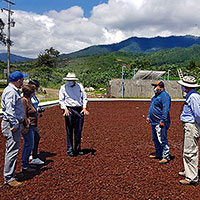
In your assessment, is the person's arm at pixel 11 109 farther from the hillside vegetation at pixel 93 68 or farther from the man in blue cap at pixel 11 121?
the hillside vegetation at pixel 93 68

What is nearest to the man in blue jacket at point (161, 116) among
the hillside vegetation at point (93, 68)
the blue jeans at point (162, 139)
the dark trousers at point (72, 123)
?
the blue jeans at point (162, 139)

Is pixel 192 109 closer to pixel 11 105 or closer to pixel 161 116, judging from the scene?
pixel 161 116

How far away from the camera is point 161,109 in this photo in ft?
15.0

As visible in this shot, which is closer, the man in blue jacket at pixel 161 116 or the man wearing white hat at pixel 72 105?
the man in blue jacket at pixel 161 116

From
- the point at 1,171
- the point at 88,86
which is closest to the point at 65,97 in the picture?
the point at 1,171

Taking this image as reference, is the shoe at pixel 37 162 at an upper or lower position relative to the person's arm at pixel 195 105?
lower

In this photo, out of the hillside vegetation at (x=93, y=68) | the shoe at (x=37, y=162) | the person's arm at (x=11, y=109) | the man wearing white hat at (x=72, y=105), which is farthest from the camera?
the hillside vegetation at (x=93, y=68)

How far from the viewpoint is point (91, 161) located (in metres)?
4.68

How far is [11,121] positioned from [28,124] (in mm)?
512

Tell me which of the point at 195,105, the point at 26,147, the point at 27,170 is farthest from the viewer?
the point at 27,170

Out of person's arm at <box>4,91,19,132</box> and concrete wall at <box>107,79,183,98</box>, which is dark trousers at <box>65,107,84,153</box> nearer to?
person's arm at <box>4,91,19,132</box>

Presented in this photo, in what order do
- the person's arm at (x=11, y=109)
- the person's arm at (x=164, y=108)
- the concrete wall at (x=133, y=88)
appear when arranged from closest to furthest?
the person's arm at (x=11, y=109) < the person's arm at (x=164, y=108) < the concrete wall at (x=133, y=88)

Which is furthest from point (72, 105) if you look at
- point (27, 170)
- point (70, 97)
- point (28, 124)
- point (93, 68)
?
point (93, 68)

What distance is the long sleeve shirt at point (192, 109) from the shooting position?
3484 millimetres
